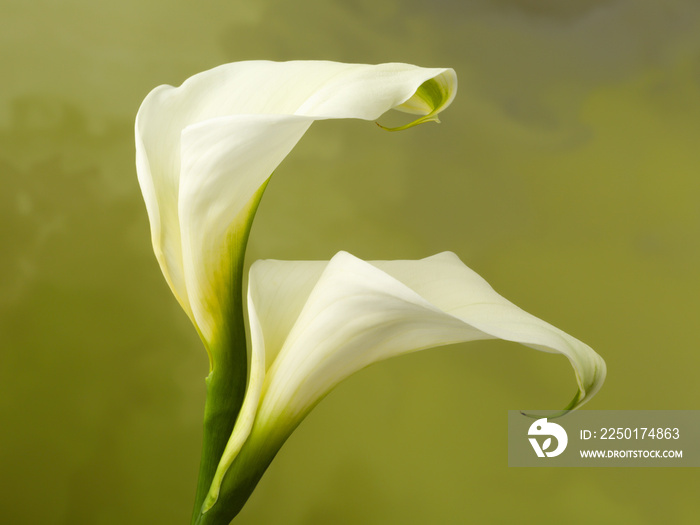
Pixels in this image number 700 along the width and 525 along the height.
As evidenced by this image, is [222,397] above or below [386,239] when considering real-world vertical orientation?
above

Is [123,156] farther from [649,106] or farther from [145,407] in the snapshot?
[649,106]

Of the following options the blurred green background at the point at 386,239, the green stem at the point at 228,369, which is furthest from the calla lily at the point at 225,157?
the blurred green background at the point at 386,239

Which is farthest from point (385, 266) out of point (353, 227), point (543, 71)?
point (543, 71)

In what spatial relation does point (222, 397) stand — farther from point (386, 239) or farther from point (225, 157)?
point (386, 239)

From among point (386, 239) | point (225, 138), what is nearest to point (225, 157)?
point (225, 138)

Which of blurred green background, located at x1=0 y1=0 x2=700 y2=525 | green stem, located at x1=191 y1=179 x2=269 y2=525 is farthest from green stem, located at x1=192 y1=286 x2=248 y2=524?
blurred green background, located at x1=0 y1=0 x2=700 y2=525

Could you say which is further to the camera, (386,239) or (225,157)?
(386,239)

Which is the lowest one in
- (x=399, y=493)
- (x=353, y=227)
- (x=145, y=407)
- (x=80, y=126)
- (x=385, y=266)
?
(x=399, y=493)
